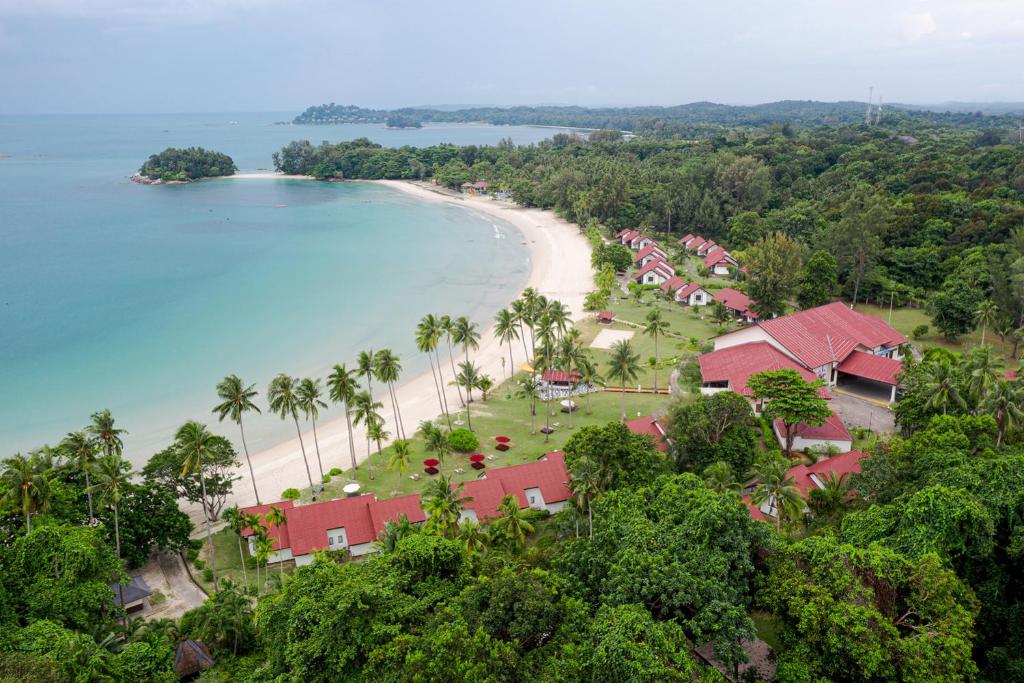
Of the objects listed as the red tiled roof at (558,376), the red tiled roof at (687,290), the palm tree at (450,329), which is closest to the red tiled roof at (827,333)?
the red tiled roof at (558,376)

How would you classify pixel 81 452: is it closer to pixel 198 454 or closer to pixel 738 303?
pixel 198 454

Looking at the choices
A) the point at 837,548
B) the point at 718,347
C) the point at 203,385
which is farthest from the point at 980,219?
the point at 203,385

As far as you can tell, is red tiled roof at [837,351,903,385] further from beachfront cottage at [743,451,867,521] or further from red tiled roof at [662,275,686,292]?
red tiled roof at [662,275,686,292]

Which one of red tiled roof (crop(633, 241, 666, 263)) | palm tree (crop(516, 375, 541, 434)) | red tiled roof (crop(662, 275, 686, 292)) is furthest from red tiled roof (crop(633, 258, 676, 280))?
palm tree (crop(516, 375, 541, 434))

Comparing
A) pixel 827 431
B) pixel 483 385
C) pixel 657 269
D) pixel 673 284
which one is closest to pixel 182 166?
pixel 657 269

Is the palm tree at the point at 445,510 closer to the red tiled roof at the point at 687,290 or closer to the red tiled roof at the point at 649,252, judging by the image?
the red tiled roof at the point at 687,290
